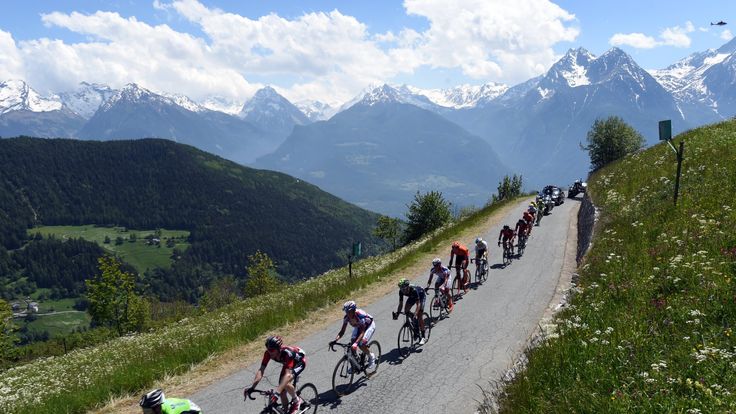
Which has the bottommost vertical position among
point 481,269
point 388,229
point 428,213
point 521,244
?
point 388,229

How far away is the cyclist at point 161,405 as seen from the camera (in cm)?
700

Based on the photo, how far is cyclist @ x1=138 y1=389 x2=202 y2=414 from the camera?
700 centimetres

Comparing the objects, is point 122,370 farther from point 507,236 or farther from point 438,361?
point 507,236

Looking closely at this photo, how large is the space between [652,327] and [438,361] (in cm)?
642

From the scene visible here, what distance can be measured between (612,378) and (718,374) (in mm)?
1484

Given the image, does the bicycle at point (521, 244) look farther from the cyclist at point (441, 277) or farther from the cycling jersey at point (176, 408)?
the cycling jersey at point (176, 408)

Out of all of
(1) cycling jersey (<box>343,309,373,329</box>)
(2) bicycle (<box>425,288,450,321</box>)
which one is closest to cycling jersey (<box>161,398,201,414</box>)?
(1) cycling jersey (<box>343,309,373,329</box>)

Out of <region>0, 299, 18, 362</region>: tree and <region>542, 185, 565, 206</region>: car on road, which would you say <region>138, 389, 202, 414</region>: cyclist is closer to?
<region>542, 185, 565, 206</region>: car on road

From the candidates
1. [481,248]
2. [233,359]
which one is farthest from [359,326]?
[481,248]

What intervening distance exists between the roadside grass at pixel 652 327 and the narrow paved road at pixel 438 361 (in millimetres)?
2385

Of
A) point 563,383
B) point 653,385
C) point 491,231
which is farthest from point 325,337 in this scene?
point 491,231

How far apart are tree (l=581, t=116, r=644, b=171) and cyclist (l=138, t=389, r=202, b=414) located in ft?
284

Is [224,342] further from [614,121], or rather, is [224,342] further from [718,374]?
[614,121]

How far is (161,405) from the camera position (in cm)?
711
